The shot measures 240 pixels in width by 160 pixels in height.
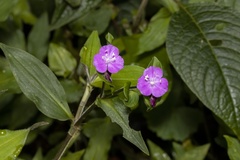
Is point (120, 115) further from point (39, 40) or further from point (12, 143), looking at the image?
point (39, 40)

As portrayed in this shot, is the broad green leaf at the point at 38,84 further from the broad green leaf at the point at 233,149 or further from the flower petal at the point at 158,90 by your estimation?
the broad green leaf at the point at 233,149

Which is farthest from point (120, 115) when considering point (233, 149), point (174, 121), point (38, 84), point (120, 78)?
point (174, 121)

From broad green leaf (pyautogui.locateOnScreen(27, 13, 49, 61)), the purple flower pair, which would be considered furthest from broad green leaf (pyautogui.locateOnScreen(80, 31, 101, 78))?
broad green leaf (pyautogui.locateOnScreen(27, 13, 49, 61))

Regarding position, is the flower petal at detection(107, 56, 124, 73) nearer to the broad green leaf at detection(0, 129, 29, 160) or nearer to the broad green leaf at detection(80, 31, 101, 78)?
the broad green leaf at detection(80, 31, 101, 78)

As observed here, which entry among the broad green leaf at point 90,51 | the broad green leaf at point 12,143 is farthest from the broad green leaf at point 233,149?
the broad green leaf at point 12,143

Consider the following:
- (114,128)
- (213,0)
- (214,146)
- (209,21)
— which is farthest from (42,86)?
(214,146)
